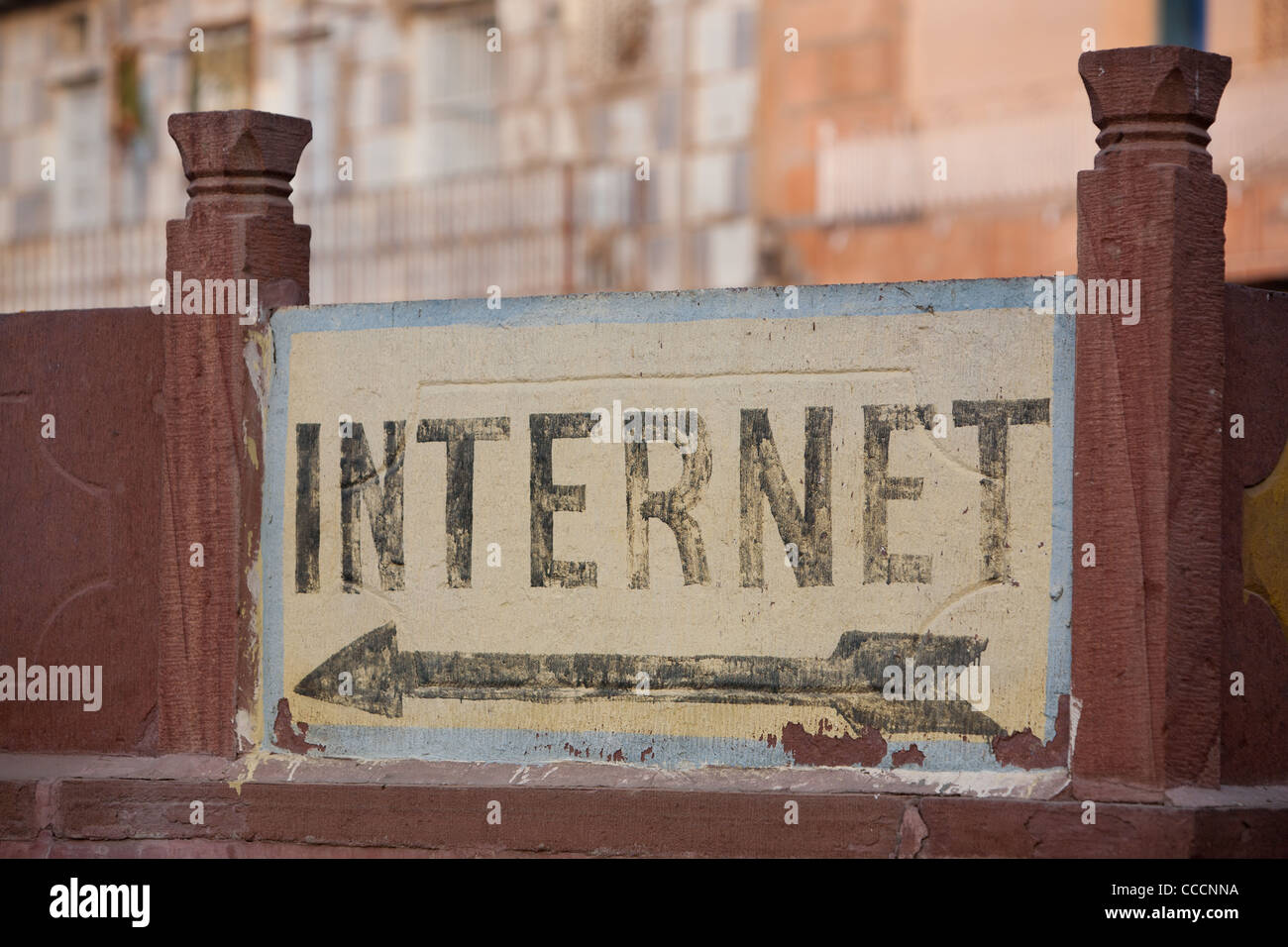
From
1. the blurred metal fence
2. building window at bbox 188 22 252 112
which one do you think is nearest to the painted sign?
the blurred metal fence

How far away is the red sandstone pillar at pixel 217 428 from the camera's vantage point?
546cm

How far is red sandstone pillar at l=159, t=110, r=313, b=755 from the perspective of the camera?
5457mm

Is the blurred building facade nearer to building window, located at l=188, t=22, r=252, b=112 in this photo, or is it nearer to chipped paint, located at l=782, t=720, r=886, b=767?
building window, located at l=188, t=22, r=252, b=112

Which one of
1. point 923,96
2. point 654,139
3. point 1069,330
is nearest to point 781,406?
point 1069,330

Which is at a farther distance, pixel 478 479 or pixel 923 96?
pixel 923 96

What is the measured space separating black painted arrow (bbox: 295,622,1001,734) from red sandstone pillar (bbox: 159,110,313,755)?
1.00 ft

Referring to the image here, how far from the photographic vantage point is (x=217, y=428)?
5.52 m

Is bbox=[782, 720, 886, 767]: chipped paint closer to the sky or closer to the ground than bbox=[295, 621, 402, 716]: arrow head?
closer to the ground

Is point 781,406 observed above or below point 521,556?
above

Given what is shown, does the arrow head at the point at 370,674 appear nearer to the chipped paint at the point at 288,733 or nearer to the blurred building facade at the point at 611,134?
the chipped paint at the point at 288,733

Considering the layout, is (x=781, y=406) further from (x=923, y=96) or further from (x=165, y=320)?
(x=923, y=96)

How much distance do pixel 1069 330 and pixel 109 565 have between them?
10.1 ft

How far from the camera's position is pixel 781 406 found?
5102 millimetres

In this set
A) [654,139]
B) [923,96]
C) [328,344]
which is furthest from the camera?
[654,139]
